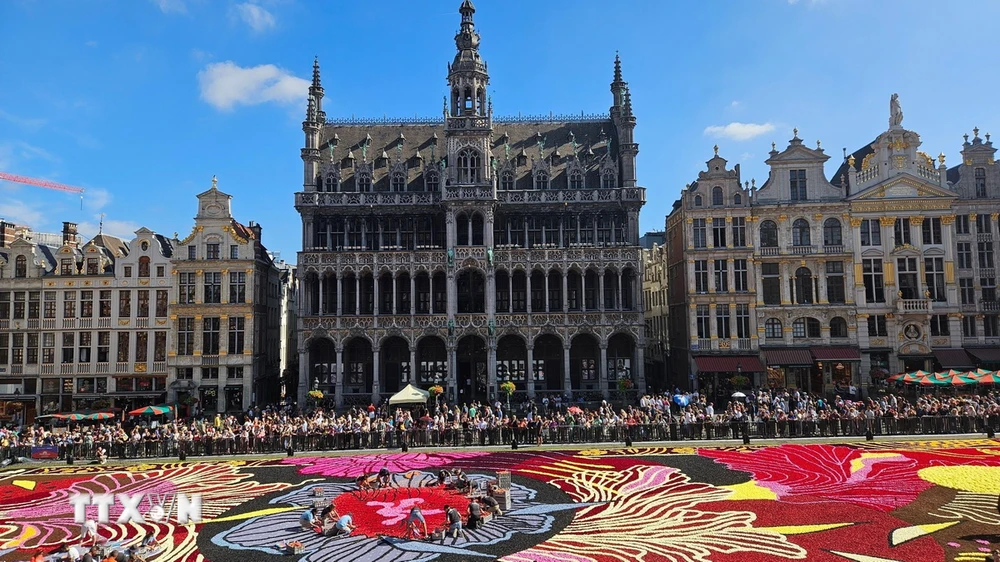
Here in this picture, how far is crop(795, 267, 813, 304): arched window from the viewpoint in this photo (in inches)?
1993

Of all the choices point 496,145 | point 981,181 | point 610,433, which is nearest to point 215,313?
point 496,145

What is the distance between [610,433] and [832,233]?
29.7 metres

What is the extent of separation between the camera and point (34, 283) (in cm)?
4975

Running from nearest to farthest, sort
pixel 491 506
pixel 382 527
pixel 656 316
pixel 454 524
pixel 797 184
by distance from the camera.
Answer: pixel 454 524
pixel 382 527
pixel 491 506
pixel 797 184
pixel 656 316

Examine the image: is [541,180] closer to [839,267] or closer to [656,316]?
[656,316]

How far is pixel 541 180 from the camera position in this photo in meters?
55.0

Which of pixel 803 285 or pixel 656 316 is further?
pixel 656 316

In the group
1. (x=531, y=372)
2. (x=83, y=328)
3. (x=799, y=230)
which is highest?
(x=799, y=230)

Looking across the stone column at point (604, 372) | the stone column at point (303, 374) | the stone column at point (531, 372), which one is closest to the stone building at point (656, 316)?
the stone column at point (604, 372)

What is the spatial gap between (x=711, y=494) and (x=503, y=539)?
895 cm

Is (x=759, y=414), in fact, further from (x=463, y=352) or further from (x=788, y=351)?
(x=463, y=352)

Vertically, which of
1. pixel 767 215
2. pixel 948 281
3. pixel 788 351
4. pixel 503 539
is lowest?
pixel 503 539

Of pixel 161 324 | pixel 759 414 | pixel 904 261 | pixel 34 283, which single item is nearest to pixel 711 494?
pixel 759 414

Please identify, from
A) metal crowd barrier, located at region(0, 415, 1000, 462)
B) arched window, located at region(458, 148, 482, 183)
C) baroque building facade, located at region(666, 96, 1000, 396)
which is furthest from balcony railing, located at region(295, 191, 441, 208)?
metal crowd barrier, located at region(0, 415, 1000, 462)
